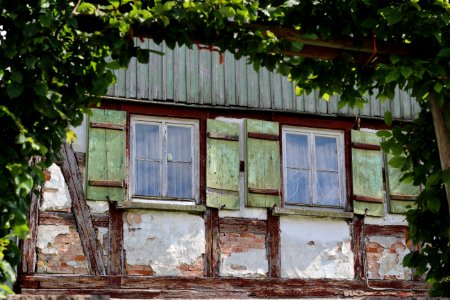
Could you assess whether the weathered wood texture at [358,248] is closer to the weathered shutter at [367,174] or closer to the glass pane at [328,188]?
the weathered shutter at [367,174]

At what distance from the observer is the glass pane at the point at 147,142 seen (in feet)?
39.9

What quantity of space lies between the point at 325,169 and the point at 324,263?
1129mm

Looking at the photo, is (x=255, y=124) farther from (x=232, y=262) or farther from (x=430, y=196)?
(x=430, y=196)

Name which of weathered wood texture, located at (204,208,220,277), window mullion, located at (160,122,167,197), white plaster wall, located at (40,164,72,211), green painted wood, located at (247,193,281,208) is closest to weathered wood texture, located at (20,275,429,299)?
weathered wood texture, located at (204,208,220,277)

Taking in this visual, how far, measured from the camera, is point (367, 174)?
507 inches

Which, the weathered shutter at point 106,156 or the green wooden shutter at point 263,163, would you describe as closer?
the weathered shutter at point 106,156

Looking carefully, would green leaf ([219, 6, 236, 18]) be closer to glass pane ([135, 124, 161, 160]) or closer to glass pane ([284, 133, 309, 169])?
glass pane ([135, 124, 161, 160])

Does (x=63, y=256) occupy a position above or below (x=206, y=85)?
below

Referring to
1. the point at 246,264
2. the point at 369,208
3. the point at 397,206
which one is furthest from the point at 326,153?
the point at 246,264

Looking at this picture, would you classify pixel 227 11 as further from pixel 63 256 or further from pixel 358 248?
pixel 358 248

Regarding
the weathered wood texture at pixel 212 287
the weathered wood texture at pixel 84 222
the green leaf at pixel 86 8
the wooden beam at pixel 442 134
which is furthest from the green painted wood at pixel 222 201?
the green leaf at pixel 86 8

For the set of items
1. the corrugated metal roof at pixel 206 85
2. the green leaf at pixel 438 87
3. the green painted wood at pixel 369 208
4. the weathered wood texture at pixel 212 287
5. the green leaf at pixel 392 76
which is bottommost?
the weathered wood texture at pixel 212 287

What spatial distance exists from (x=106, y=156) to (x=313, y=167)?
2.54 meters

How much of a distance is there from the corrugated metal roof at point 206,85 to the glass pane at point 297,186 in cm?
74
